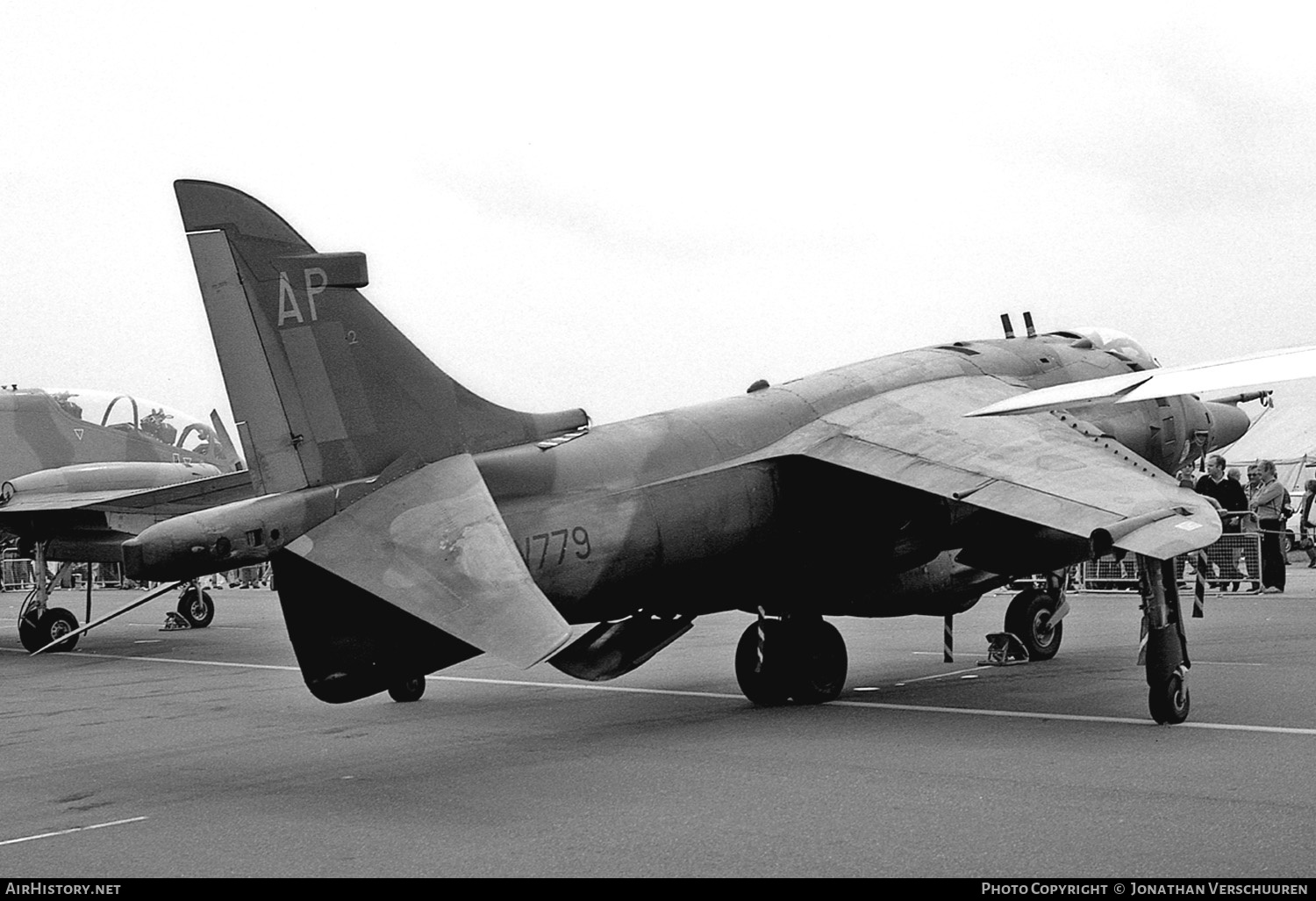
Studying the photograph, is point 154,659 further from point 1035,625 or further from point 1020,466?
point 1020,466

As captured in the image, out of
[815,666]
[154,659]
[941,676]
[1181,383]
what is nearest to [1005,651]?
[941,676]

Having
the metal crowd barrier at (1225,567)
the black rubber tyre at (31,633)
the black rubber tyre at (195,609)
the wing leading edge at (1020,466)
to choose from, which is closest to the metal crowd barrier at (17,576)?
the black rubber tyre at (195,609)

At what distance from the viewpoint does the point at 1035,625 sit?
1370 centimetres

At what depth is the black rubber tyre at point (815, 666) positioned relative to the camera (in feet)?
37.0

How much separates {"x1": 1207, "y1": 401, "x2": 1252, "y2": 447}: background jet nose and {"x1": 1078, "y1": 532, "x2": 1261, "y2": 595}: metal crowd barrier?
710 cm

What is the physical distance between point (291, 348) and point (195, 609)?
55.4 feet

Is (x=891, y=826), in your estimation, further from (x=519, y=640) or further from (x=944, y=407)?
(x=944, y=407)

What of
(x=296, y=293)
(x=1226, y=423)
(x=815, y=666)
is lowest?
(x=815, y=666)

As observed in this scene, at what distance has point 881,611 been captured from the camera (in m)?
11.6

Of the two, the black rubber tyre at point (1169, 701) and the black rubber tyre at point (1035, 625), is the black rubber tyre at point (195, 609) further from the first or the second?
the black rubber tyre at point (1169, 701)

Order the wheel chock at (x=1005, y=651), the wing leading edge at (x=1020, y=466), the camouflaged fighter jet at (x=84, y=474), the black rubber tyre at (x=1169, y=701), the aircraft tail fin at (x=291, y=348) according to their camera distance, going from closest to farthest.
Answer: the aircraft tail fin at (x=291, y=348), the wing leading edge at (x=1020, y=466), the black rubber tyre at (x=1169, y=701), the wheel chock at (x=1005, y=651), the camouflaged fighter jet at (x=84, y=474)

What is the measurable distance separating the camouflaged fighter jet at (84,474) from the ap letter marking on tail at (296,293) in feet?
32.6

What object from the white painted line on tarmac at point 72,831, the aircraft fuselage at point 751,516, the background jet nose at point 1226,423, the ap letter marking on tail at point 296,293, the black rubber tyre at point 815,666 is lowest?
the white painted line on tarmac at point 72,831

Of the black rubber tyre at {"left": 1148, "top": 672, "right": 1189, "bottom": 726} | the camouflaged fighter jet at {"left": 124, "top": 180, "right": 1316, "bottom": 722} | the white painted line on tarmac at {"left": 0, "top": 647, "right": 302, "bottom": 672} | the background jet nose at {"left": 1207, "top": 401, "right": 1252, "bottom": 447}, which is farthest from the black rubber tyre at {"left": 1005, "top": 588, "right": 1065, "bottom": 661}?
the white painted line on tarmac at {"left": 0, "top": 647, "right": 302, "bottom": 672}
